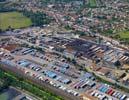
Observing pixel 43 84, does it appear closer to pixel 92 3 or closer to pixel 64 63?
pixel 64 63

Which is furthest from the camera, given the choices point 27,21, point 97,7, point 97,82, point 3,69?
point 97,7

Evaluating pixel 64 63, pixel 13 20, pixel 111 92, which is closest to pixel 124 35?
pixel 64 63

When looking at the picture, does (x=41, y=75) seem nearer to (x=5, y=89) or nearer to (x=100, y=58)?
(x=5, y=89)

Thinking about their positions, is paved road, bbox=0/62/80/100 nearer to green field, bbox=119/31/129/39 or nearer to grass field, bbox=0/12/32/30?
grass field, bbox=0/12/32/30

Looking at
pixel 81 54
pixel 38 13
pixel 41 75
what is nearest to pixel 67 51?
pixel 81 54

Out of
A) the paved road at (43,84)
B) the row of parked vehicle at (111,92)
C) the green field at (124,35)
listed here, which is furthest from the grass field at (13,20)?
the row of parked vehicle at (111,92)

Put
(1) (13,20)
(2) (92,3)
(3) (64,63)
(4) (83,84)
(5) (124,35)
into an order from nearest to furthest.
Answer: (4) (83,84) → (3) (64,63) → (5) (124,35) → (1) (13,20) → (2) (92,3)

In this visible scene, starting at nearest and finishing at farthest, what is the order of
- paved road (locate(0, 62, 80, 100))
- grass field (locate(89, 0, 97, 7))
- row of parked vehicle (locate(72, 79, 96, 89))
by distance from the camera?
paved road (locate(0, 62, 80, 100)) → row of parked vehicle (locate(72, 79, 96, 89)) → grass field (locate(89, 0, 97, 7))

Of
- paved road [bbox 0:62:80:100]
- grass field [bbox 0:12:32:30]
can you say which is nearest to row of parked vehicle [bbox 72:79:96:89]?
paved road [bbox 0:62:80:100]
